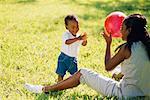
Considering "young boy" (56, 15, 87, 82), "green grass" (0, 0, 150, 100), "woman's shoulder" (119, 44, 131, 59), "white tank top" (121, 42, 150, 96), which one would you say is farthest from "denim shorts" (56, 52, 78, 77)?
"woman's shoulder" (119, 44, 131, 59)

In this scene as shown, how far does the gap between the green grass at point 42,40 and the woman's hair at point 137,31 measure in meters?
0.77

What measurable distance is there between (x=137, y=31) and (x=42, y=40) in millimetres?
3724

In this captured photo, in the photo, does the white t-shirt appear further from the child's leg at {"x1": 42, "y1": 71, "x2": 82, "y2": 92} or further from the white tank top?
the white tank top

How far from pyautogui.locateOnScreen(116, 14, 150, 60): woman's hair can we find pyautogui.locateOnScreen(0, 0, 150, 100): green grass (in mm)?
775

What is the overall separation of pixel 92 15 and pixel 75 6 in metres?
1.13

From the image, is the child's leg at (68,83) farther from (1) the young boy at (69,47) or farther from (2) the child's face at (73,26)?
(2) the child's face at (73,26)

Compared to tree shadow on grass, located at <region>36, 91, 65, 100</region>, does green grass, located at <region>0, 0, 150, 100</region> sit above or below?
above

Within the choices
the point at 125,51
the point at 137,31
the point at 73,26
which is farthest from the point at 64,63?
the point at 137,31

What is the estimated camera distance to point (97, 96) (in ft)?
18.5

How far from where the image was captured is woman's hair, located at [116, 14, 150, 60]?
5.07 m

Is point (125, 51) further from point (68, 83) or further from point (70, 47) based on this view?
→ point (70, 47)

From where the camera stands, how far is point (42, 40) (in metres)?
8.55

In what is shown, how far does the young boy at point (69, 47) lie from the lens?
230 inches

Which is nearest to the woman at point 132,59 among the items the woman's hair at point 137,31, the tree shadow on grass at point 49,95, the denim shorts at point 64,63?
the woman's hair at point 137,31
